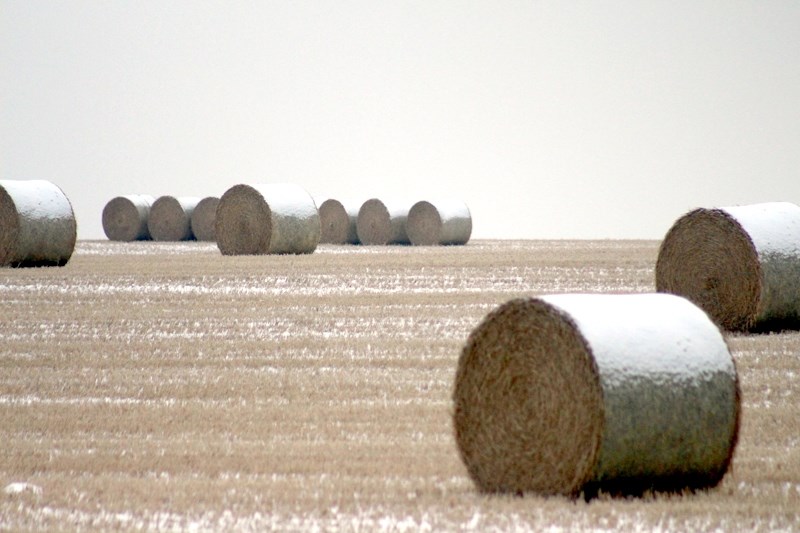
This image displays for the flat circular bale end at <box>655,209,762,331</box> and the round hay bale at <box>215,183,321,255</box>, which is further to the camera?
the round hay bale at <box>215,183,321,255</box>

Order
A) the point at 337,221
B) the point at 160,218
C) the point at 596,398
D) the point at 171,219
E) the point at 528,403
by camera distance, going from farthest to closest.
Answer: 1. the point at 160,218
2. the point at 171,219
3. the point at 337,221
4. the point at 528,403
5. the point at 596,398

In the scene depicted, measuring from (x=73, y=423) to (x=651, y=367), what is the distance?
442 cm

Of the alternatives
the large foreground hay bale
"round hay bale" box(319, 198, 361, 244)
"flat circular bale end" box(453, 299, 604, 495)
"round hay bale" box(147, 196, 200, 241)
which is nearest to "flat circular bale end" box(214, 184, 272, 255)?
"round hay bale" box(319, 198, 361, 244)

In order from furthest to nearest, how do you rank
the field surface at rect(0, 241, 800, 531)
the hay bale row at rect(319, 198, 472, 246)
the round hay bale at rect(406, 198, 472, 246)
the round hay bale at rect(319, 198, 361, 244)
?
1. the round hay bale at rect(319, 198, 361, 244)
2. the hay bale row at rect(319, 198, 472, 246)
3. the round hay bale at rect(406, 198, 472, 246)
4. the field surface at rect(0, 241, 800, 531)

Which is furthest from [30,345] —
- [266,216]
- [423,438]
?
[266,216]

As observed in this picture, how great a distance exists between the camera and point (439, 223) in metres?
29.2

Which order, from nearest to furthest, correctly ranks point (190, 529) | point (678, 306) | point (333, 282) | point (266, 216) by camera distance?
1. point (190, 529)
2. point (678, 306)
3. point (333, 282)
4. point (266, 216)

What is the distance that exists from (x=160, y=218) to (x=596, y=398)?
27.9 m

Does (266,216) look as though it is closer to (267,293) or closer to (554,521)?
(267,293)

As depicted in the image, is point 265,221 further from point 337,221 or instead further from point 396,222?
point 337,221

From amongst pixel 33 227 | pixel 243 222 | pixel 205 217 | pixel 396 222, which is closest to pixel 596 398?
pixel 33 227

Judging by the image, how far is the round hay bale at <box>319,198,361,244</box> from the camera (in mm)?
31344

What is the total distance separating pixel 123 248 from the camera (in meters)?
28.0

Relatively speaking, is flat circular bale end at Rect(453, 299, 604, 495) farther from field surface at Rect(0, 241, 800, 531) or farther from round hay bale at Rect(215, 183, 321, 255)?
round hay bale at Rect(215, 183, 321, 255)
